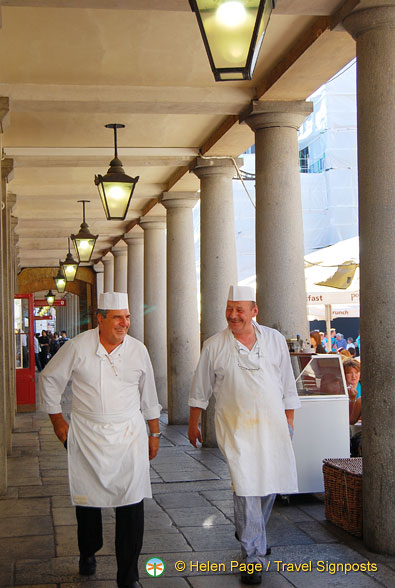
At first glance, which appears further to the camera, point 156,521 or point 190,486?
point 190,486

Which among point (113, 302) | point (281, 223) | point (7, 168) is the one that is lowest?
point (113, 302)

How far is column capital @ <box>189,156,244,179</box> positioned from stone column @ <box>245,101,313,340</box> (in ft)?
7.71

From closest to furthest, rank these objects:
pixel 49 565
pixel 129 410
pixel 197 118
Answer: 1. pixel 129 410
2. pixel 49 565
3. pixel 197 118

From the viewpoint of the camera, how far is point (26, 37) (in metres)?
5.97

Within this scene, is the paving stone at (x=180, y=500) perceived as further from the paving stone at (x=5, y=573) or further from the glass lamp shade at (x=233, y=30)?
the glass lamp shade at (x=233, y=30)

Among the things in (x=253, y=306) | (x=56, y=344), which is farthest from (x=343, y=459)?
(x=56, y=344)

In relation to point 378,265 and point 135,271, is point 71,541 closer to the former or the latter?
point 378,265

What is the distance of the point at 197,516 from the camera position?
5996mm

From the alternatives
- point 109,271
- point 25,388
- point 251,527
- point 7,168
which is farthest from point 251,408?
point 109,271

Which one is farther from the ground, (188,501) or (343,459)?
(343,459)

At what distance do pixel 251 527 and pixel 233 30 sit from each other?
284cm

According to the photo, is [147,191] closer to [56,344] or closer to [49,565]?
[49,565]

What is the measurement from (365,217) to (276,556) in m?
2.20

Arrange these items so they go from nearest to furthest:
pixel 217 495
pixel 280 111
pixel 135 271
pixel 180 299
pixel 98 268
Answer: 1. pixel 217 495
2. pixel 280 111
3. pixel 180 299
4. pixel 135 271
5. pixel 98 268
